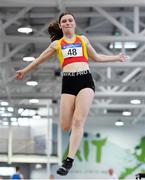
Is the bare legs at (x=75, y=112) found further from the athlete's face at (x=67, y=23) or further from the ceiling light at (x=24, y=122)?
the ceiling light at (x=24, y=122)

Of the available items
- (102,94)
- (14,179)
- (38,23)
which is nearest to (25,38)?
(38,23)

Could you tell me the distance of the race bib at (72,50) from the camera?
481 centimetres

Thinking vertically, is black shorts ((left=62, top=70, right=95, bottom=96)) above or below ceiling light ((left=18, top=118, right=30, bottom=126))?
below

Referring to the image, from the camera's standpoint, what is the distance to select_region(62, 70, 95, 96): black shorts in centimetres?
474

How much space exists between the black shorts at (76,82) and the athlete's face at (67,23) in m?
0.40

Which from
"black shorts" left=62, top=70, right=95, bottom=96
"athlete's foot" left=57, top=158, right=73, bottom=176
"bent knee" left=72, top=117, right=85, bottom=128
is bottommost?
"athlete's foot" left=57, top=158, right=73, bottom=176

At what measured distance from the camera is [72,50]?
4.81 m

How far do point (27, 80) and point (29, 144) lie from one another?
25.8 feet

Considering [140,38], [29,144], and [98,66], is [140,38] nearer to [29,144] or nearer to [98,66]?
[98,66]

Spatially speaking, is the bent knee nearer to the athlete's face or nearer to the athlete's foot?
the athlete's foot

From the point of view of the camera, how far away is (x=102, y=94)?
22.2m

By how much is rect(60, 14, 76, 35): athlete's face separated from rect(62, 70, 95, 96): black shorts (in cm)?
40

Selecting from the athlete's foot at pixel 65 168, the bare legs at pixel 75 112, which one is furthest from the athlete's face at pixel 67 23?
the athlete's foot at pixel 65 168

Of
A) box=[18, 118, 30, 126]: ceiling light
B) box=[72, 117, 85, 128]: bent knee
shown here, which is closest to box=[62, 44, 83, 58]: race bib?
box=[72, 117, 85, 128]: bent knee
